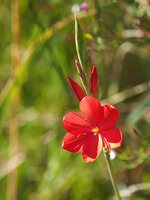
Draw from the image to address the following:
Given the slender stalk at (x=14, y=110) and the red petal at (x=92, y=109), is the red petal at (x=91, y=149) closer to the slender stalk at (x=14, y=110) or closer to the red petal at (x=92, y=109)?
the red petal at (x=92, y=109)

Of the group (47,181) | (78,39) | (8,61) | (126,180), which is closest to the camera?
(78,39)

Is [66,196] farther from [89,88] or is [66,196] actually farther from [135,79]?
[89,88]

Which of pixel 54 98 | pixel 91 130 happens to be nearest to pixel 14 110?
pixel 54 98

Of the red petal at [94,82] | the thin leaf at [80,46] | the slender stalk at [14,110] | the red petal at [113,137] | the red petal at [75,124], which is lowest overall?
the red petal at [113,137]

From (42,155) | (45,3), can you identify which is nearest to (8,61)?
(45,3)

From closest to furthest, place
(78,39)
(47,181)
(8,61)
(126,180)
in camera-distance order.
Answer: (78,39), (47,181), (126,180), (8,61)

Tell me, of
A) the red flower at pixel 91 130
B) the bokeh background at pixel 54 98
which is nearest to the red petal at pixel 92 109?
the red flower at pixel 91 130

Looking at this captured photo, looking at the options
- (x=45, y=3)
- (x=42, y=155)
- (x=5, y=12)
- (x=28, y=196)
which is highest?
(x=5, y=12)
